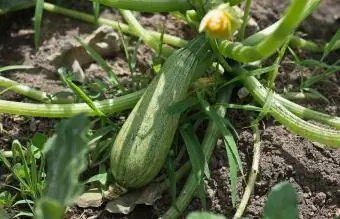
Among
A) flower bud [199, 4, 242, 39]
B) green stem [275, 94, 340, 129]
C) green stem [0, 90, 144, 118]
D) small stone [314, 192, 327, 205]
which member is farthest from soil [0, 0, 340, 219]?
flower bud [199, 4, 242, 39]

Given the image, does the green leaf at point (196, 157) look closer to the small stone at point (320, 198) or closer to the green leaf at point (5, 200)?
the small stone at point (320, 198)

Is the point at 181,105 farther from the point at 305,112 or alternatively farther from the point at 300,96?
the point at 300,96

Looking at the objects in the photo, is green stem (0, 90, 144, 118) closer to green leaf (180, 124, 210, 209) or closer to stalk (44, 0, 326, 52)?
green leaf (180, 124, 210, 209)

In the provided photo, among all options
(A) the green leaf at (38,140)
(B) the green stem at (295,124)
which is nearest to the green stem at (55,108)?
(A) the green leaf at (38,140)

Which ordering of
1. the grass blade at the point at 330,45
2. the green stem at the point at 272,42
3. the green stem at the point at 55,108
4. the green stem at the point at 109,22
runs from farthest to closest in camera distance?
the green stem at the point at 109,22 < the grass blade at the point at 330,45 < the green stem at the point at 55,108 < the green stem at the point at 272,42

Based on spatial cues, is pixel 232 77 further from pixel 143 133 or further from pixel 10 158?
pixel 10 158

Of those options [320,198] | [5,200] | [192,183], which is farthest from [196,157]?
[5,200]

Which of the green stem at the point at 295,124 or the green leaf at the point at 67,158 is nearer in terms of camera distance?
the green leaf at the point at 67,158

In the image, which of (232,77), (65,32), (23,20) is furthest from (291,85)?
(23,20)

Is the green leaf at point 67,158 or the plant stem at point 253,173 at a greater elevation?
the green leaf at point 67,158
